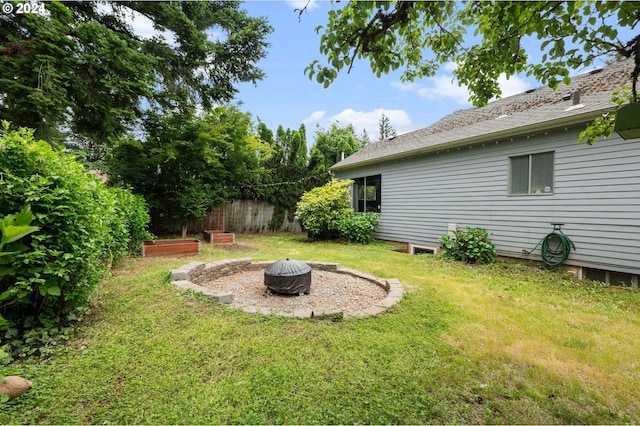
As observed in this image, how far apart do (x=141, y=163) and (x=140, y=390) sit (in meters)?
8.67

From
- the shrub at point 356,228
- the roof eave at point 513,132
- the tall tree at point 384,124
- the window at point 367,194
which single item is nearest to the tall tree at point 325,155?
the window at point 367,194

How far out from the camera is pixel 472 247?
6.38 m

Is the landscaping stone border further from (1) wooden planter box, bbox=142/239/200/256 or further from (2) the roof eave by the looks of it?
(2) the roof eave

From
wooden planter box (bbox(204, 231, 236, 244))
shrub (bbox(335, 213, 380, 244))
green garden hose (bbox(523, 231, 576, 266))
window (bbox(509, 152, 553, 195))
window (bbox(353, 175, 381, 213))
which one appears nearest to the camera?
green garden hose (bbox(523, 231, 576, 266))

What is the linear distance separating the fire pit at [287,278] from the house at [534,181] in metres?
4.79

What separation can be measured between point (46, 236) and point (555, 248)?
26.2ft

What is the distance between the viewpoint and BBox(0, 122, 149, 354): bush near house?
2.18 metres

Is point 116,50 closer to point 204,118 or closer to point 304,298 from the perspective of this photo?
point 204,118

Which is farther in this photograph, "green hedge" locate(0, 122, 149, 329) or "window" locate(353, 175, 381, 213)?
"window" locate(353, 175, 381, 213)

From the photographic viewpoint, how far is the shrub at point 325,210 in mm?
10023

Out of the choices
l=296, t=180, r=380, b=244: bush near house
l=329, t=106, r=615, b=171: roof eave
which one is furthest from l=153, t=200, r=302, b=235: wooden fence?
l=329, t=106, r=615, b=171: roof eave

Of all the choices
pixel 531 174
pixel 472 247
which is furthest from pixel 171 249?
pixel 531 174

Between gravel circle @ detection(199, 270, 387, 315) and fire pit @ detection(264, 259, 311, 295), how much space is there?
0.43 ft

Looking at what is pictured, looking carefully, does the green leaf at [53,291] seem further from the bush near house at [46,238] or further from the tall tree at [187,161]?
the tall tree at [187,161]
